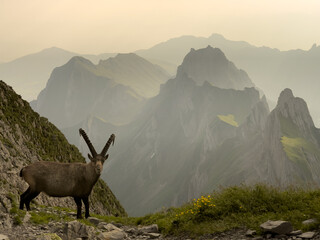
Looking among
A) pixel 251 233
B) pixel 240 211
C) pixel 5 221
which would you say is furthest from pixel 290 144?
pixel 5 221

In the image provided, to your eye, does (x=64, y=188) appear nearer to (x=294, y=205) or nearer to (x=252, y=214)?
(x=252, y=214)

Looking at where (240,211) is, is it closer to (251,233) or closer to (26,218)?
(251,233)

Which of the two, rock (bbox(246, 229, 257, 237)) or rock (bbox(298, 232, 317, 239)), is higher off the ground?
rock (bbox(246, 229, 257, 237))

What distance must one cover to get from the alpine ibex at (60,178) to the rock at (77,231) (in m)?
3.08

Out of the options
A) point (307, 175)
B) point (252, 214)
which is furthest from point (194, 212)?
point (307, 175)

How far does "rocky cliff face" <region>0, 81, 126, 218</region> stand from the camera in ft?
67.1

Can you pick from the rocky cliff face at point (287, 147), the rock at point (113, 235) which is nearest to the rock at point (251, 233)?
the rock at point (113, 235)

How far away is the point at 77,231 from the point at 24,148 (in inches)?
773

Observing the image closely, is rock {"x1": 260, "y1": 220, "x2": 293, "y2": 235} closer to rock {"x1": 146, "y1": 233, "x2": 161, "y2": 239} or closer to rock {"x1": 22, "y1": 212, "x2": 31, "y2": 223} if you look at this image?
rock {"x1": 146, "y1": 233, "x2": 161, "y2": 239}

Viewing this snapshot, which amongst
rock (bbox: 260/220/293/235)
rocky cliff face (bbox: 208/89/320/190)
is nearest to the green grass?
rock (bbox: 260/220/293/235)

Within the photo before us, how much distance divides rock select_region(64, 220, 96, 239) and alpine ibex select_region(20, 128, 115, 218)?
10.1 ft

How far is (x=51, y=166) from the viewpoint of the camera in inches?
594

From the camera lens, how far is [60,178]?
1498 cm

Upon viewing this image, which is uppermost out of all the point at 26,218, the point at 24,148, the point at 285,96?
the point at 285,96
